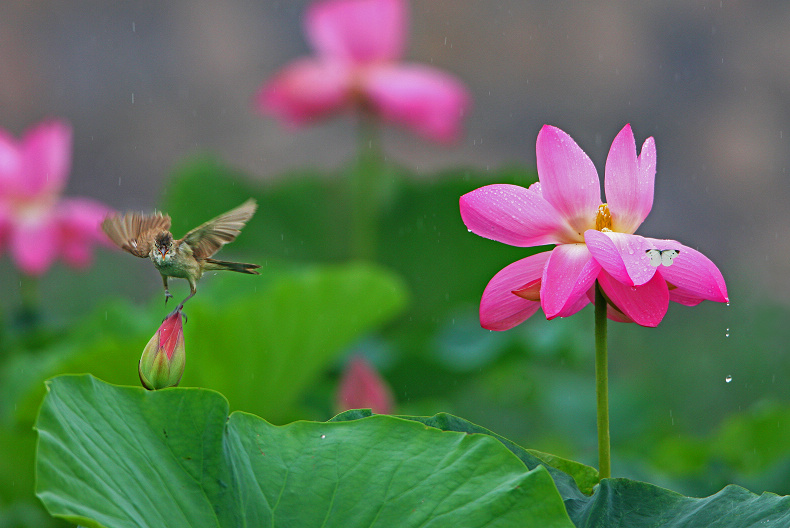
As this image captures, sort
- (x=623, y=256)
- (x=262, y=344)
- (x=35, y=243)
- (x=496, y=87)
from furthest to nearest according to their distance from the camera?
1. (x=496, y=87)
2. (x=35, y=243)
3. (x=262, y=344)
4. (x=623, y=256)

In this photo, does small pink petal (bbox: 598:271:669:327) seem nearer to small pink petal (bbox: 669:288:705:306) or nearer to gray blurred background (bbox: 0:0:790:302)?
small pink petal (bbox: 669:288:705:306)

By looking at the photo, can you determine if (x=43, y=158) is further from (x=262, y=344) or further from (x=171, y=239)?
(x=171, y=239)

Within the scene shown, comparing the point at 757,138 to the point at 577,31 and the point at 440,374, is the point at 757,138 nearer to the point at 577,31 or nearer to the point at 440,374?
the point at 577,31

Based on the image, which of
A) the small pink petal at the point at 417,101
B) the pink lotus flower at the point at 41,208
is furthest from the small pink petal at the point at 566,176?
the small pink petal at the point at 417,101

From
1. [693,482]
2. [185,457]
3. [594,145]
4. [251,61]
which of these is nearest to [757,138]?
[594,145]

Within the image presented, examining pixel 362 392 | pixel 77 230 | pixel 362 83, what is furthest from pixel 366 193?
pixel 362 392

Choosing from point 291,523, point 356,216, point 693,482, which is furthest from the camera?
point 356,216

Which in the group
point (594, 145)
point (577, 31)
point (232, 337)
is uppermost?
point (577, 31)

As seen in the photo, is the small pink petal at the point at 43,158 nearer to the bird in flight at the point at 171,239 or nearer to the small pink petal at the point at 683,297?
the bird in flight at the point at 171,239
